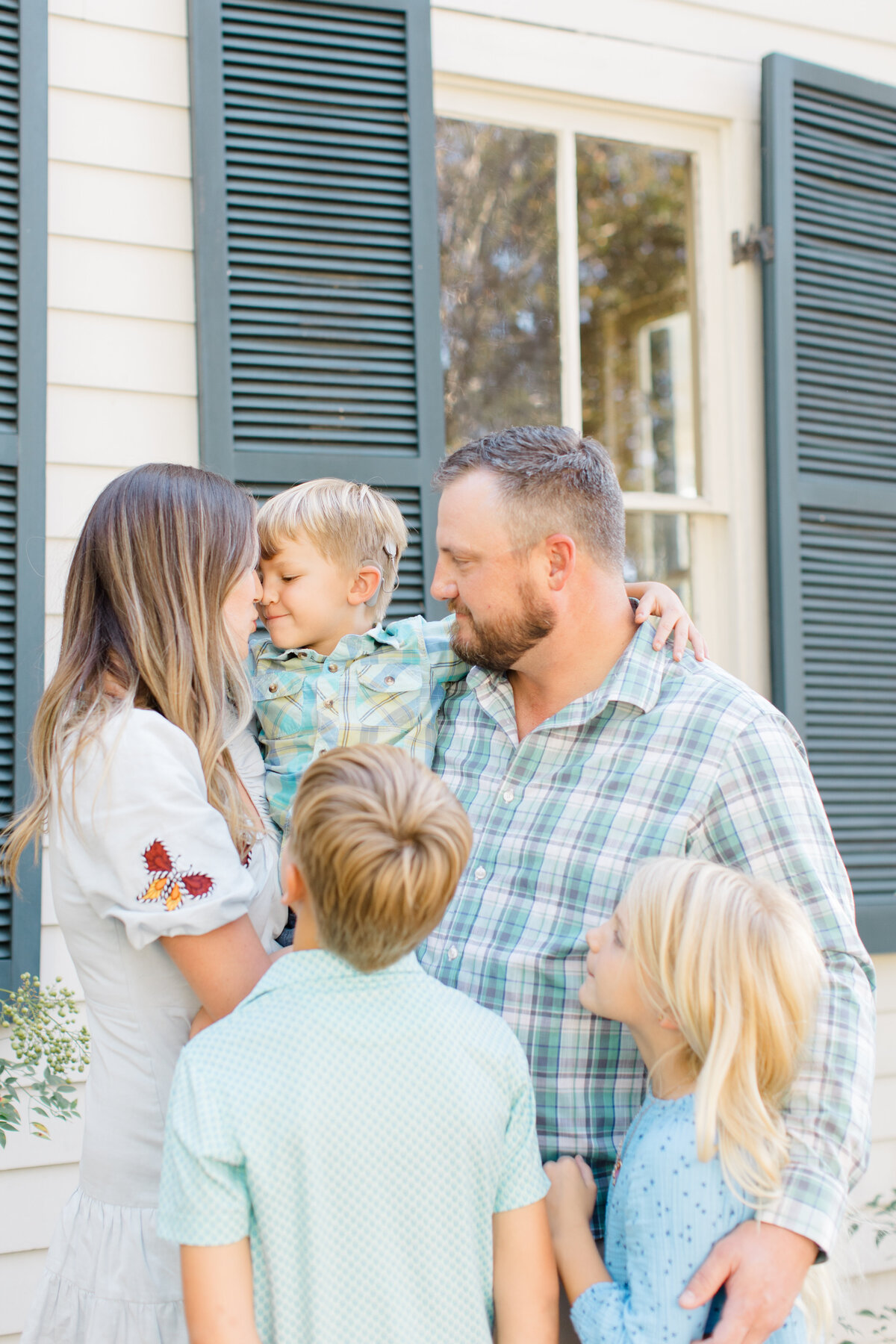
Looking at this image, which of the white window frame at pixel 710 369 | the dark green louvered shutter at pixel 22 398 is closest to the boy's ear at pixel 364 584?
the dark green louvered shutter at pixel 22 398

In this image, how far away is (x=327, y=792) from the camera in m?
1.14

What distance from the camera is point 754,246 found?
9.78 ft

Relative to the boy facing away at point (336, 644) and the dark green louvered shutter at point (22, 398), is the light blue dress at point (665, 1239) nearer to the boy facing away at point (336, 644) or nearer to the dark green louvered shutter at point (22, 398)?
the boy facing away at point (336, 644)

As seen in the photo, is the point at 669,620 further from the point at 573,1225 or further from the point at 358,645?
the point at 573,1225

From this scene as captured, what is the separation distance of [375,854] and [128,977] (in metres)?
0.45

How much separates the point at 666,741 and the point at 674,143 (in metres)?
2.18

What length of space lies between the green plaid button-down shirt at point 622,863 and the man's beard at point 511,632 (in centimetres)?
13

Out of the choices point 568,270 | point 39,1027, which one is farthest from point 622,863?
point 568,270

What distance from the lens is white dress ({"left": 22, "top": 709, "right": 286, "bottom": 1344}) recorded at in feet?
4.23

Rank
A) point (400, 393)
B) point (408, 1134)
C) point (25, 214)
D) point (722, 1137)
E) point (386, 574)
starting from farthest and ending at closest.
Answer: point (400, 393) < point (25, 214) < point (386, 574) < point (722, 1137) < point (408, 1134)

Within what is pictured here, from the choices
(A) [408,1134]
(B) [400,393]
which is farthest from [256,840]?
(B) [400,393]

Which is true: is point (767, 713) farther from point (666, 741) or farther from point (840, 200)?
point (840, 200)

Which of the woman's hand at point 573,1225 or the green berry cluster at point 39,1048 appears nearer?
the woman's hand at point 573,1225

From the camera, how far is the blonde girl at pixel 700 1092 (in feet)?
3.97
